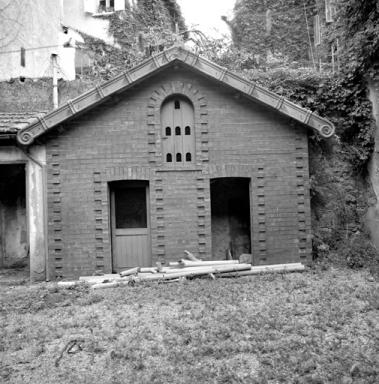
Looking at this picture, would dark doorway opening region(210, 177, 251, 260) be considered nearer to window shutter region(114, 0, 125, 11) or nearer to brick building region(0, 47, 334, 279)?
brick building region(0, 47, 334, 279)

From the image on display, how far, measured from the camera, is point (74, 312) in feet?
24.7

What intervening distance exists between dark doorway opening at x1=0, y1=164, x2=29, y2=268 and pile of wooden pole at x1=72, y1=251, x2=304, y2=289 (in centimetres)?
407

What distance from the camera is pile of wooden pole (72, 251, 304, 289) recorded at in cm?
924

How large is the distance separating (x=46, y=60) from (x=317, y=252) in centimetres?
1358

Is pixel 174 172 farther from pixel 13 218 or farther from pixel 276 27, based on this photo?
pixel 276 27

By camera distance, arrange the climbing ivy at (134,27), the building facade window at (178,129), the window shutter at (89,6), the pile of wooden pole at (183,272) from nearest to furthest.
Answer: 1. the pile of wooden pole at (183,272)
2. the building facade window at (178,129)
3. the climbing ivy at (134,27)
4. the window shutter at (89,6)

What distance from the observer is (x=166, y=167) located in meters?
10.6

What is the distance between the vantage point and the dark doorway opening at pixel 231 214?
1198 cm

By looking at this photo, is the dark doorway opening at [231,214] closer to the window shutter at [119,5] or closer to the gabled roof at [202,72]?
the gabled roof at [202,72]

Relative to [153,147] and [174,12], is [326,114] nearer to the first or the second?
[153,147]

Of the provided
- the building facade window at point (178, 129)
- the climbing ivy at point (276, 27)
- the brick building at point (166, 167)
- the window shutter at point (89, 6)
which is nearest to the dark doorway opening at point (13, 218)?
the brick building at point (166, 167)

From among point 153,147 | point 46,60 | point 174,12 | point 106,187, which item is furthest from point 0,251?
point 174,12

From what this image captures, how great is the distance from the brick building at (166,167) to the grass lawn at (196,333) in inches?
65.8


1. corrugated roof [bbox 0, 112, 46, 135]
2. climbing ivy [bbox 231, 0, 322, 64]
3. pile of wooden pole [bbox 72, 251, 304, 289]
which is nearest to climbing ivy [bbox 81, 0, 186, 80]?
climbing ivy [bbox 231, 0, 322, 64]
